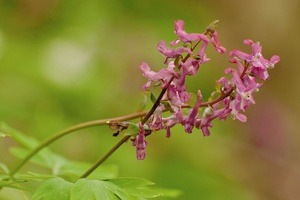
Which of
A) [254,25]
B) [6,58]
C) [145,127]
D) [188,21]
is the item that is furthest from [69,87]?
[254,25]

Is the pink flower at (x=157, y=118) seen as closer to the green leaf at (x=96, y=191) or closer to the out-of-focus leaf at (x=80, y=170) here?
the green leaf at (x=96, y=191)

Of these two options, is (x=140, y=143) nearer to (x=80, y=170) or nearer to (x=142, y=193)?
(x=142, y=193)

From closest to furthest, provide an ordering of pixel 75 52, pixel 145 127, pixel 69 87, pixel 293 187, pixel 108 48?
pixel 145 127
pixel 69 87
pixel 75 52
pixel 108 48
pixel 293 187

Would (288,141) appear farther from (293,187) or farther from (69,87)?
(69,87)

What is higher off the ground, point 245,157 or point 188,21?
point 188,21

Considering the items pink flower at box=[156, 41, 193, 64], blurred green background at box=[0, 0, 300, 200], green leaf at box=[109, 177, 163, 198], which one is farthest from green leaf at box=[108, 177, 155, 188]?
blurred green background at box=[0, 0, 300, 200]

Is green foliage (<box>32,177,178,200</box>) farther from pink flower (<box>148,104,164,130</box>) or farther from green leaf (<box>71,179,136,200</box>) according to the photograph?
pink flower (<box>148,104,164,130</box>)

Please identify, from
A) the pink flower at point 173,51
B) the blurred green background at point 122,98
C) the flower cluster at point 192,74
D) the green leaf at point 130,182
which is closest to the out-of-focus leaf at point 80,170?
the green leaf at point 130,182
